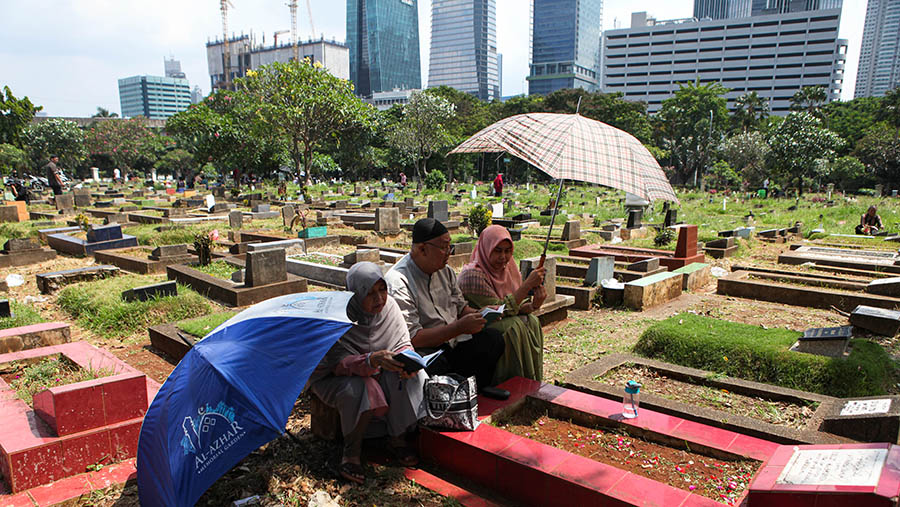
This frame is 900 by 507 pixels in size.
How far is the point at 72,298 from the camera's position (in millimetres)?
7191

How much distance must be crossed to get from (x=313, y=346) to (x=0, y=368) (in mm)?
3379

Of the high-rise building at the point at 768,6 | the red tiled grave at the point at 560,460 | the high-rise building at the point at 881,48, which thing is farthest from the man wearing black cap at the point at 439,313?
the high-rise building at the point at 881,48

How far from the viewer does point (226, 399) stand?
236 cm

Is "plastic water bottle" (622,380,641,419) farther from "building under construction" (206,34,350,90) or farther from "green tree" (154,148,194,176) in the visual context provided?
"building under construction" (206,34,350,90)

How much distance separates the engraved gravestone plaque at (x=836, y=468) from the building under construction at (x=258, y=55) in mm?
151413

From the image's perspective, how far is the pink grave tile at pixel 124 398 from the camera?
3.21 meters

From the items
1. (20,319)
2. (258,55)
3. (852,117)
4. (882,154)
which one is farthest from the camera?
(258,55)

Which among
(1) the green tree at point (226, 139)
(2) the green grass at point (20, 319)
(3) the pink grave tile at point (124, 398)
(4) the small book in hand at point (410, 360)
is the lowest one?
(2) the green grass at point (20, 319)

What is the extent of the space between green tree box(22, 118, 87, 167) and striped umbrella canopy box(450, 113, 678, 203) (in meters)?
52.6

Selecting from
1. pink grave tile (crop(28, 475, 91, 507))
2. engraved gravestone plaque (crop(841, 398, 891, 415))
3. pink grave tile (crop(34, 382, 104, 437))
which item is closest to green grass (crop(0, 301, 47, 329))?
pink grave tile (crop(34, 382, 104, 437))

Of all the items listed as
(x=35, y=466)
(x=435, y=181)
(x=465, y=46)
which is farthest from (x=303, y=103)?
(x=465, y=46)

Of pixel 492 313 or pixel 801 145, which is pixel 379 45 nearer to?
pixel 801 145

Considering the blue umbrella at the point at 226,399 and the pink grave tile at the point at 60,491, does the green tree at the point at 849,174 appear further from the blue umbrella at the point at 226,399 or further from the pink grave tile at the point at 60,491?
the pink grave tile at the point at 60,491

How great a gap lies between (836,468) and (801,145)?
131 feet
